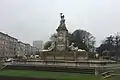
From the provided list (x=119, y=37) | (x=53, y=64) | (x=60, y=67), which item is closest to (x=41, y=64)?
(x=53, y=64)

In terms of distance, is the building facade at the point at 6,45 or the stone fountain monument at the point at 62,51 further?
the building facade at the point at 6,45

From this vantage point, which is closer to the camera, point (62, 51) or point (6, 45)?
point (62, 51)

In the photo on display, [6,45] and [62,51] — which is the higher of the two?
[6,45]

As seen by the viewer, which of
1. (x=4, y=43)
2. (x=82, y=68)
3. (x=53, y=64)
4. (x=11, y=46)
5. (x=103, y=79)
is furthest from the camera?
Answer: (x=11, y=46)

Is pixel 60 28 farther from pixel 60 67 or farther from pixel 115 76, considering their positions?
pixel 115 76

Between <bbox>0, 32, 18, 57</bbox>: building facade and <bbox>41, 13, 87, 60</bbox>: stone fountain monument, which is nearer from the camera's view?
<bbox>41, 13, 87, 60</bbox>: stone fountain monument

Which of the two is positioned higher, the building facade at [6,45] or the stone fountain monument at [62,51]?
the building facade at [6,45]

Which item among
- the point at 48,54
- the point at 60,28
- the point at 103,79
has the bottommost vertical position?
the point at 103,79

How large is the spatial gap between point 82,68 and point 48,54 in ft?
55.0

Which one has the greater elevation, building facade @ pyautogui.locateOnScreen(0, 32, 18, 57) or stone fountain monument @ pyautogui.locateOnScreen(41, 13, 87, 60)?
building facade @ pyautogui.locateOnScreen(0, 32, 18, 57)

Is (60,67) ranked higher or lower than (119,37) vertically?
lower

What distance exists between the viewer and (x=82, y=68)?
33.9 meters

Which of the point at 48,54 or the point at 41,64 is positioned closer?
the point at 41,64

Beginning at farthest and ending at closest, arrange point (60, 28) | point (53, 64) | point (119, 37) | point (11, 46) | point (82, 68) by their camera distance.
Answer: point (11, 46)
point (119, 37)
point (60, 28)
point (53, 64)
point (82, 68)
